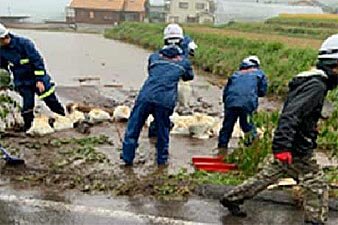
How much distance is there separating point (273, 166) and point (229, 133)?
298cm

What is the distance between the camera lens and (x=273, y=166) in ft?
18.4

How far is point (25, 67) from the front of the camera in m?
8.66

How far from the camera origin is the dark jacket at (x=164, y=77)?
7285 mm

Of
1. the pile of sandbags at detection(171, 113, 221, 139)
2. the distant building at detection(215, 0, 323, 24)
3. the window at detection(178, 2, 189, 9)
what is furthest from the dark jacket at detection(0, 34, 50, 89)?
the window at detection(178, 2, 189, 9)

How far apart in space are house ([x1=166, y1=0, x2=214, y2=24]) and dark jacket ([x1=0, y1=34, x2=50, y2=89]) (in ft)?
176

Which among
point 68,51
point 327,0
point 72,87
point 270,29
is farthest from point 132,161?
point 327,0

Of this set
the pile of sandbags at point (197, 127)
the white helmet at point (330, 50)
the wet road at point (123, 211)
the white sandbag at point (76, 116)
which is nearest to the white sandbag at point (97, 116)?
the white sandbag at point (76, 116)

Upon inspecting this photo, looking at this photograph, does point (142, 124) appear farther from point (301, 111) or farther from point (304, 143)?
point (301, 111)

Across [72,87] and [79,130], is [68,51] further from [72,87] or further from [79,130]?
[79,130]

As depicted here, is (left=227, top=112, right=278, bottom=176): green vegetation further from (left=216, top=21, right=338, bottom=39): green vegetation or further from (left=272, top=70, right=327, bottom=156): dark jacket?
(left=216, top=21, right=338, bottom=39): green vegetation

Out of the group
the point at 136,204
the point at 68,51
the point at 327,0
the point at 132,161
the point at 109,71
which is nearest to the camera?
the point at 136,204

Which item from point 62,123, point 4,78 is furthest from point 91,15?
point 4,78

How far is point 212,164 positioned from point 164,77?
3.61 ft

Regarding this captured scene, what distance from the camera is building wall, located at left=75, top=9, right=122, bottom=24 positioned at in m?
60.1
